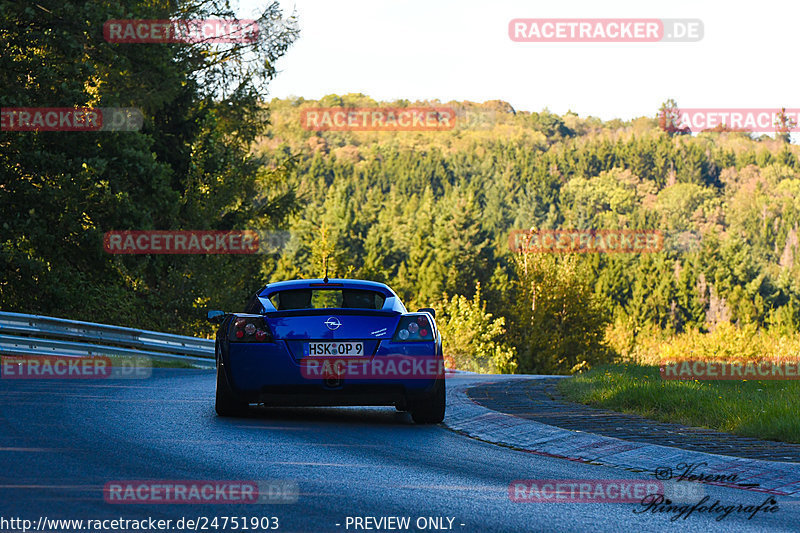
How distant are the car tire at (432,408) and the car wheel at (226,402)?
1662 millimetres

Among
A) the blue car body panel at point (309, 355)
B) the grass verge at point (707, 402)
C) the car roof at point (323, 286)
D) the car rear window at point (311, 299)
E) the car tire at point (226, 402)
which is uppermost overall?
the car roof at point (323, 286)

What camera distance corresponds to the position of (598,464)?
7.36 meters

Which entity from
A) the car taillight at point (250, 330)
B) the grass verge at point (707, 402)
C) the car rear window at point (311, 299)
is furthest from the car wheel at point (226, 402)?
the grass verge at point (707, 402)

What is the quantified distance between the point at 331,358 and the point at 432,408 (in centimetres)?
122

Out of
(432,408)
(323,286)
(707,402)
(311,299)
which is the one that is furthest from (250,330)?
(707,402)

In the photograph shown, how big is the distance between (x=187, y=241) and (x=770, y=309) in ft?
322

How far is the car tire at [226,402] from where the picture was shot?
9.44 meters

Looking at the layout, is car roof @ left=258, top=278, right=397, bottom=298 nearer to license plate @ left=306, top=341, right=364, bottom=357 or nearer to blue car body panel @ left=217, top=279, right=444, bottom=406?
blue car body panel @ left=217, top=279, right=444, bottom=406

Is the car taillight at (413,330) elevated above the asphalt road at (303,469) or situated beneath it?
elevated above

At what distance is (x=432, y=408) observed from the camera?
31.6 feet

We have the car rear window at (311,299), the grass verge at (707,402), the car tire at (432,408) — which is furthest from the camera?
the car rear window at (311,299)

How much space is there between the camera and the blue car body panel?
29.8 feet

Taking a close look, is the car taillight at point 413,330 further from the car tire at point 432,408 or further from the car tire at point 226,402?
the car tire at point 226,402

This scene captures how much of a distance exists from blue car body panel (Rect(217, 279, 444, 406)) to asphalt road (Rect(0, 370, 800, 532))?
302 millimetres
